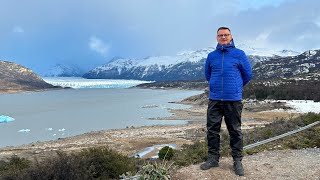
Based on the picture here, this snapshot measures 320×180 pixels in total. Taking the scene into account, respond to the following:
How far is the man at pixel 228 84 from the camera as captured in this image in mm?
5859

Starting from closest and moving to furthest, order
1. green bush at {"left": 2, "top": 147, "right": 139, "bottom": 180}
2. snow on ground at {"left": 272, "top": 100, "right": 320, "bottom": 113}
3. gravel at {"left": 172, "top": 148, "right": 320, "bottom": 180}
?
gravel at {"left": 172, "top": 148, "right": 320, "bottom": 180}
green bush at {"left": 2, "top": 147, "right": 139, "bottom": 180}
snow on ground at {"left": 272, "top": 100, "right": 320, "bottom": 113}

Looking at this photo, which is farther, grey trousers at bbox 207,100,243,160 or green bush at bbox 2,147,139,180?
green bush at bbox 2,147,139,180

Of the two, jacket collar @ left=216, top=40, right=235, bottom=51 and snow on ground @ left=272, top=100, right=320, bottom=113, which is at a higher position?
jacket collar @ left=216, top=40, right=235, bottom=51

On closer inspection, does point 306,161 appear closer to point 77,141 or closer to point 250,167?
point 250,167

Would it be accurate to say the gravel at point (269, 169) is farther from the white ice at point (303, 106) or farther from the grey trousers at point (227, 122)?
the white ice at point (303, 106)

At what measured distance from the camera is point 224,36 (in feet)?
19.3

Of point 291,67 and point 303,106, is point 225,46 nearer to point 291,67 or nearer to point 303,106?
point 303,106

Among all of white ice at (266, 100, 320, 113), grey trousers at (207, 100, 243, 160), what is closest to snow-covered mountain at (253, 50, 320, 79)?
white ice at (266, 100, 320, 113)

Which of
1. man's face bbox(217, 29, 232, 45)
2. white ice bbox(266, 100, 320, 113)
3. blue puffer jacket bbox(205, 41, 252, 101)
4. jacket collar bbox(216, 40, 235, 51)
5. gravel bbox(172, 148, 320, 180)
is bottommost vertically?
white ice bbox(266, 100, 320, 113)

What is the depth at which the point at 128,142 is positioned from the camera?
31.9 m

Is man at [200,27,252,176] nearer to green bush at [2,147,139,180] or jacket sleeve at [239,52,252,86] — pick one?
jacket sleeve at [239,52,252,86]

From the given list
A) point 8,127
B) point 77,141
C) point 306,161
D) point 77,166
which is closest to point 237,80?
point 306,161

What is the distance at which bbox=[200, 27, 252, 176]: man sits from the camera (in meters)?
5.86

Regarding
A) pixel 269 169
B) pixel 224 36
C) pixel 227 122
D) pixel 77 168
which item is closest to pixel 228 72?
pixel 224 36
